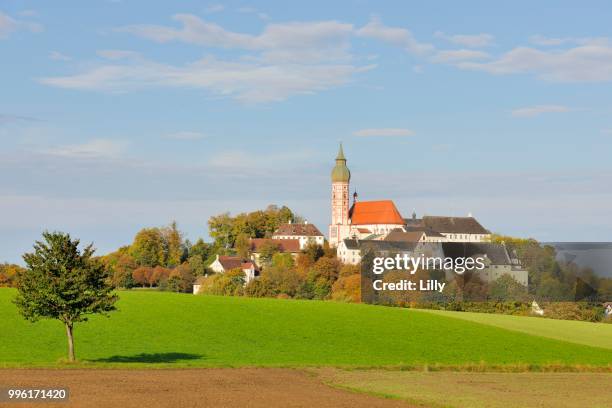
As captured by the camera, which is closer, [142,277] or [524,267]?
[524,267]

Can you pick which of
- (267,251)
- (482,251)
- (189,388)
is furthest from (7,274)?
(189,388)

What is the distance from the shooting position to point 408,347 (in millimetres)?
58906

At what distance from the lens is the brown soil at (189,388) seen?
31.2 m

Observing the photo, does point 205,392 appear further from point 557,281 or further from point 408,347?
point 557,281

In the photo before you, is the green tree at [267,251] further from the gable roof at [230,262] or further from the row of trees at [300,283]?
the row of trees at [300,283]

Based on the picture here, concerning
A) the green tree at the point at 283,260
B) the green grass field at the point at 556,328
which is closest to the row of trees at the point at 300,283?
the green tree at the point at 283,260

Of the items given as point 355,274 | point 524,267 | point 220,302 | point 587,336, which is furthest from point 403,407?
point 355,274

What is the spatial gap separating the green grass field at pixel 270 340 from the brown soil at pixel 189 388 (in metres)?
4.52

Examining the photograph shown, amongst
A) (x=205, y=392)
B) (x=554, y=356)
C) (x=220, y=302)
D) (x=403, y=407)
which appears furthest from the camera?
(x=220, y=302)

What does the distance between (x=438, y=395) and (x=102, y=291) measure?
19.4 metres

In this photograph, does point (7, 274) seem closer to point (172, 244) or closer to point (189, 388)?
point (172, 244)

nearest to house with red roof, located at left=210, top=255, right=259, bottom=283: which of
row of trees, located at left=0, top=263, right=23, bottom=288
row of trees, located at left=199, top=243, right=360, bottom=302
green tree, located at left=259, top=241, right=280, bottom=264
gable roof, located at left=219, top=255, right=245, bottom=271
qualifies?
gable roof, located at left=219, top=255, right=245, bottom=271

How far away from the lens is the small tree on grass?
147 feet

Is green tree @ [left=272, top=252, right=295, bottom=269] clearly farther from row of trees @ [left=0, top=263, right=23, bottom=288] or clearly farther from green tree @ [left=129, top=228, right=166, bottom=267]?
row of trees @ [left=0, top=263, right=23, bottom=288]
